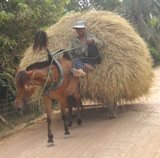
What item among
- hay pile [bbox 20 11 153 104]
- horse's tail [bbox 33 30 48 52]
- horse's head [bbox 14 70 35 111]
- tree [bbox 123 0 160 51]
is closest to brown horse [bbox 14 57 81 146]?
horse's head [bbox 14 70 35 111]

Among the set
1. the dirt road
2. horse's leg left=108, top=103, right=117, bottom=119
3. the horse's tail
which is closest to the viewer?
the dirt road

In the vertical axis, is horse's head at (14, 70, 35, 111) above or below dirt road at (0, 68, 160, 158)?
above

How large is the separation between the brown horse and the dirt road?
375mm

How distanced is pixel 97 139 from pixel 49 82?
1.29 m

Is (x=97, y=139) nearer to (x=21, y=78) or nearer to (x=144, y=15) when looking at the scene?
(x=21, y=78)

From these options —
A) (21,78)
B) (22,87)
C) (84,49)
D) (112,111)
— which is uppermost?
(84,49)

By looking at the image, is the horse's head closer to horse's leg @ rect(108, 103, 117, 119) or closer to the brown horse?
the brown horse

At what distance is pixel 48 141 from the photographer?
21.9 ft

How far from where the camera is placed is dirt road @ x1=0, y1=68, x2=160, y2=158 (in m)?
6.07

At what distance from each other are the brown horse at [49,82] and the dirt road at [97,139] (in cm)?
38

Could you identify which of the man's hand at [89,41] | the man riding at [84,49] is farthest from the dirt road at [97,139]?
the man's hand at [89,41]

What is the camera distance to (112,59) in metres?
7.84

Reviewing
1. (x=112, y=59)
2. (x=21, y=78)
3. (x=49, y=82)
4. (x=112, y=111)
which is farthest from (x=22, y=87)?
(x=112, y=111)

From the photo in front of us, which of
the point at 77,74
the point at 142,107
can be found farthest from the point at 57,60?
the point at 142,107
